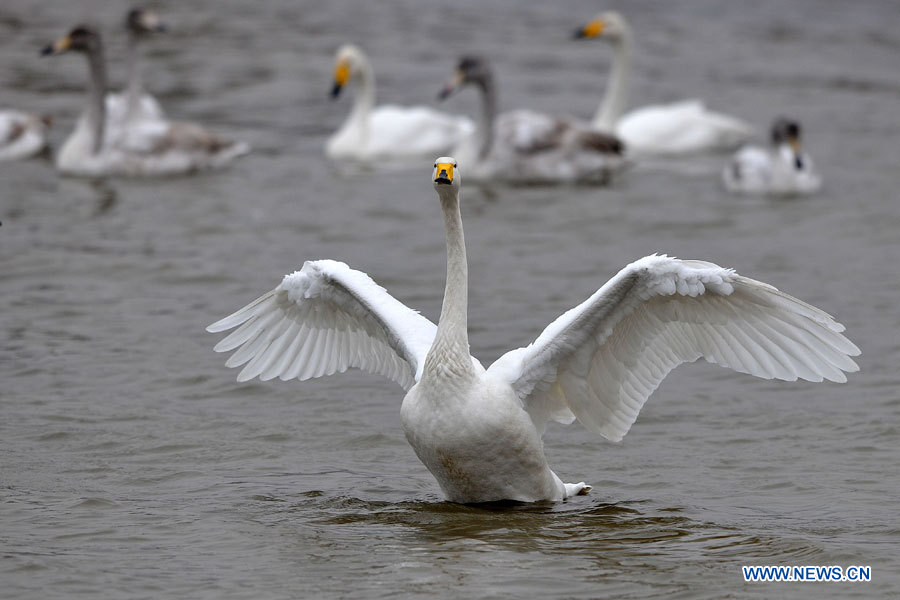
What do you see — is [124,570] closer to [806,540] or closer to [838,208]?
[806,540]

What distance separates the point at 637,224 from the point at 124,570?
29.4 ft

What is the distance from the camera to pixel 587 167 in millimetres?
17328

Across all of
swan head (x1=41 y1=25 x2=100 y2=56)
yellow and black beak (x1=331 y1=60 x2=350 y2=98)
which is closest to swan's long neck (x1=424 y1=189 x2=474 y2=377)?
yellow and black beak (x1=331 y1=60 x2=350 y2=98)

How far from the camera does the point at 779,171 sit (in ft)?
53.8

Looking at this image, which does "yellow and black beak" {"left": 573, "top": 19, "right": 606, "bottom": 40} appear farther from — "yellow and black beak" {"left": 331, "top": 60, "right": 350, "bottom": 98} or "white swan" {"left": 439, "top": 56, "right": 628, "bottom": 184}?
"yellow and black beak" {"left": 331, "top": 60, "right": 350, "bottom": 98}

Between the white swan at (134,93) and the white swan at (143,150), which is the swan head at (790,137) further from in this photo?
the white swan at (134,93)

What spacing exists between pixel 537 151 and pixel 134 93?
5032 mm

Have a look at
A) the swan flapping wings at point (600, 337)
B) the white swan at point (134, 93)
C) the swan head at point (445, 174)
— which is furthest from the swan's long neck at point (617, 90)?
the swan head at point (445, 174)

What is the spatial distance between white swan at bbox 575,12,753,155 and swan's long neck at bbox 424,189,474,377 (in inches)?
437

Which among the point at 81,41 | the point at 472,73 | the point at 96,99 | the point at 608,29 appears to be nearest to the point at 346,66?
the point at 472,73

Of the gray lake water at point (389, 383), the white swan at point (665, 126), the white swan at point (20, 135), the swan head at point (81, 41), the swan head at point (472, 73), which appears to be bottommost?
the gray lake water at point (389, 383)

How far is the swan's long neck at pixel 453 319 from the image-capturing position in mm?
7500

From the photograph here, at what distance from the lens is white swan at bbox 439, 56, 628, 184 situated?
1734 centimetres

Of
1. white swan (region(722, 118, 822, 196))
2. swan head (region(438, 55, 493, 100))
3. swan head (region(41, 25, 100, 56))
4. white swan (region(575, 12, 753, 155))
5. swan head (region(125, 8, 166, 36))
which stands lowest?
white swan (region(722, 118, 822, 196))
